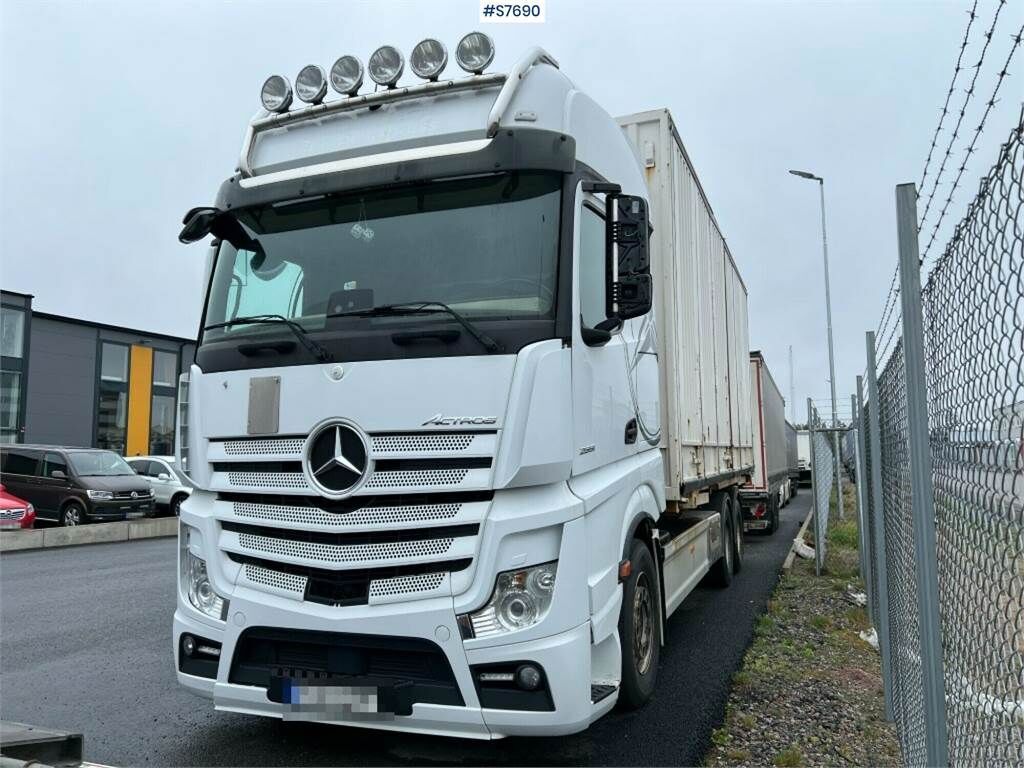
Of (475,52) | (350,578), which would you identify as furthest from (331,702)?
(475,52)

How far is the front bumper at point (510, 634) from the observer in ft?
10.7

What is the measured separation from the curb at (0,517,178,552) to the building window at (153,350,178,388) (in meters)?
16.0

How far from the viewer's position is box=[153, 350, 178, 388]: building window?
98.7 ft

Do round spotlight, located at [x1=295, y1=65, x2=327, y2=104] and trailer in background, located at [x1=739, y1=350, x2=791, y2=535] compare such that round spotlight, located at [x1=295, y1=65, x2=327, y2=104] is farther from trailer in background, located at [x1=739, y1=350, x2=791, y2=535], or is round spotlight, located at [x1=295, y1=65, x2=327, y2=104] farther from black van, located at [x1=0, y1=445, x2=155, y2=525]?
black van, located at [x1=0, y1=445, x2=155, y2=525]

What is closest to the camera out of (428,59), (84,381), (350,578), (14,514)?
(350,578)

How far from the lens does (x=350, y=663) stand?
343 cm

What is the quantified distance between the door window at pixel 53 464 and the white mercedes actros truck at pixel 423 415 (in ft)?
45.2

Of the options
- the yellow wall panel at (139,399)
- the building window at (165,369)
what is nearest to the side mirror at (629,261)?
the yellow wall panel at (139,399)

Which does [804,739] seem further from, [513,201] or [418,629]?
[513,201]

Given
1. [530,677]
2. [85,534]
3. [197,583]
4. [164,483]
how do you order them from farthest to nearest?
[164,483] → [85,534] → [197,583] → [530,677]

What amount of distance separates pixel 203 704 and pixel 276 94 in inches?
151

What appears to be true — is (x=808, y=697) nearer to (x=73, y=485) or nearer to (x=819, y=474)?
(x=819, y=474)

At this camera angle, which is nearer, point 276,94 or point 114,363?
point 276,94

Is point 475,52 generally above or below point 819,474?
above
